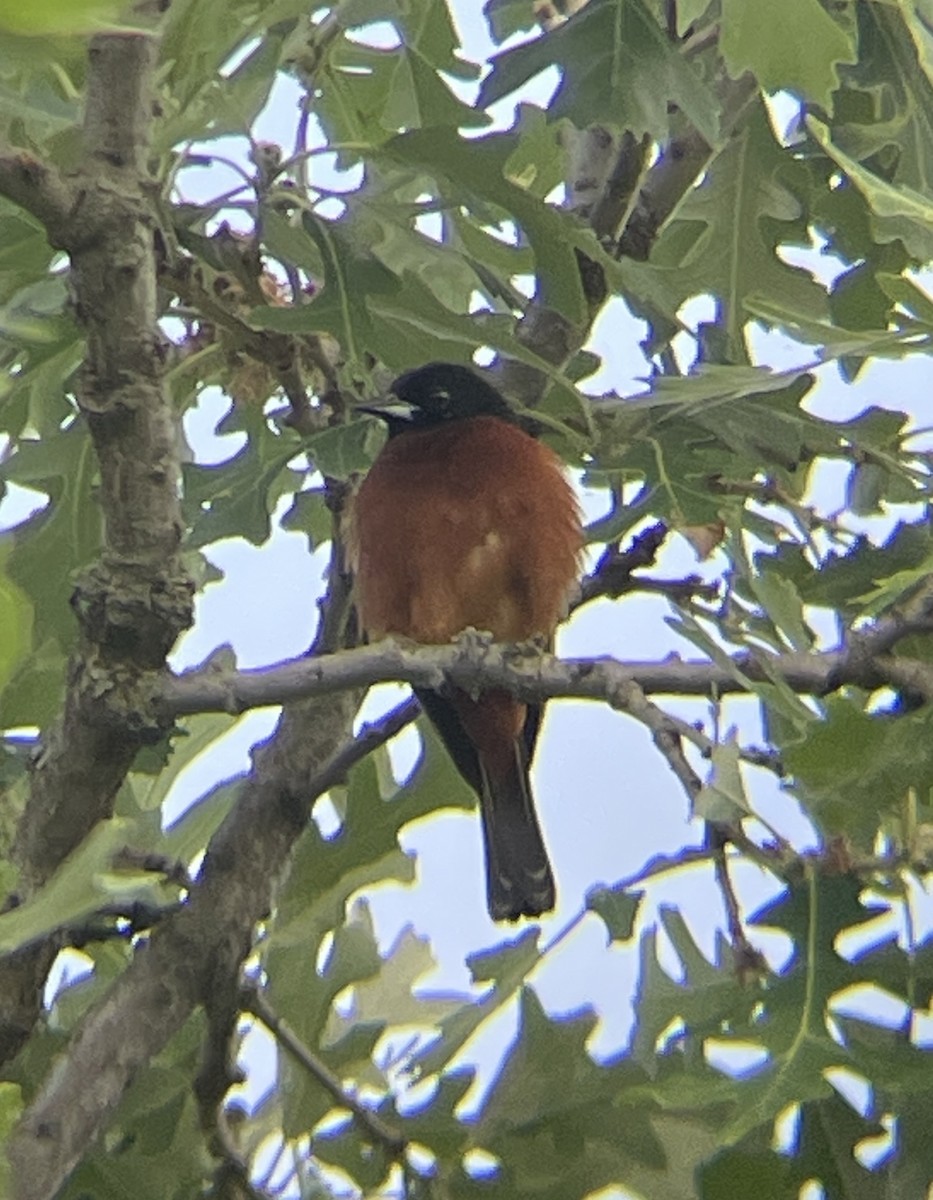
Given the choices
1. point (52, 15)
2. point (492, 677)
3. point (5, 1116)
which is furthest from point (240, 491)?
point (52, 15)

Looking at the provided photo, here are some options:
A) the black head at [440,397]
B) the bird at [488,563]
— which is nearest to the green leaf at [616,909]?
the bird at [488,563]

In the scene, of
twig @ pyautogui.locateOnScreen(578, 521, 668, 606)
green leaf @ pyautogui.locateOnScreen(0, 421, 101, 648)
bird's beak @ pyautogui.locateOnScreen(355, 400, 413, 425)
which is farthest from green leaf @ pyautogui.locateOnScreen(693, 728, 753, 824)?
green leaf @ pyautogui.locateOnScreen(0, 421, 101, 648)

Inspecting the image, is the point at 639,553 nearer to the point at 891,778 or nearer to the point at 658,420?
the point at 658,420

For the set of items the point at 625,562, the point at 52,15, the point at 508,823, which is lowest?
the point at 52,15

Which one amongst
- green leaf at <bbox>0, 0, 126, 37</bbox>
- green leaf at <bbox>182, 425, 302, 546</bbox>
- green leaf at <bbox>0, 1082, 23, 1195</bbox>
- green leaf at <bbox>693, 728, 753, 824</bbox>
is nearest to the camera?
green leaf at <bbox>0, 0, 126, 37</bbox>

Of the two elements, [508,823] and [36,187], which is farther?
[508,823]

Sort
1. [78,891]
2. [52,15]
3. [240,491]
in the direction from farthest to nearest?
[240,491], [78,891], [52,15]

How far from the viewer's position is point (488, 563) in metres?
2.68

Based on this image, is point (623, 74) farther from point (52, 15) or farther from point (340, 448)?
point (52, 15)

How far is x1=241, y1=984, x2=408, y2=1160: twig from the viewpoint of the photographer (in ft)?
6.00

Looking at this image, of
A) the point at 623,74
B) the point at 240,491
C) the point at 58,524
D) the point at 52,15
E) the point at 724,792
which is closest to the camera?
the point at 52,15

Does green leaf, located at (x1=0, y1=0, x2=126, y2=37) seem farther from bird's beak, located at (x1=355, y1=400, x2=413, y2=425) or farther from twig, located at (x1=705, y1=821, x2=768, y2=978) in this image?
bird's beak, located at (x1=355, y1=400, x2=413, y2=425)

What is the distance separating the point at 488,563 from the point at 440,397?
0.35 meters

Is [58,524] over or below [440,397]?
below
